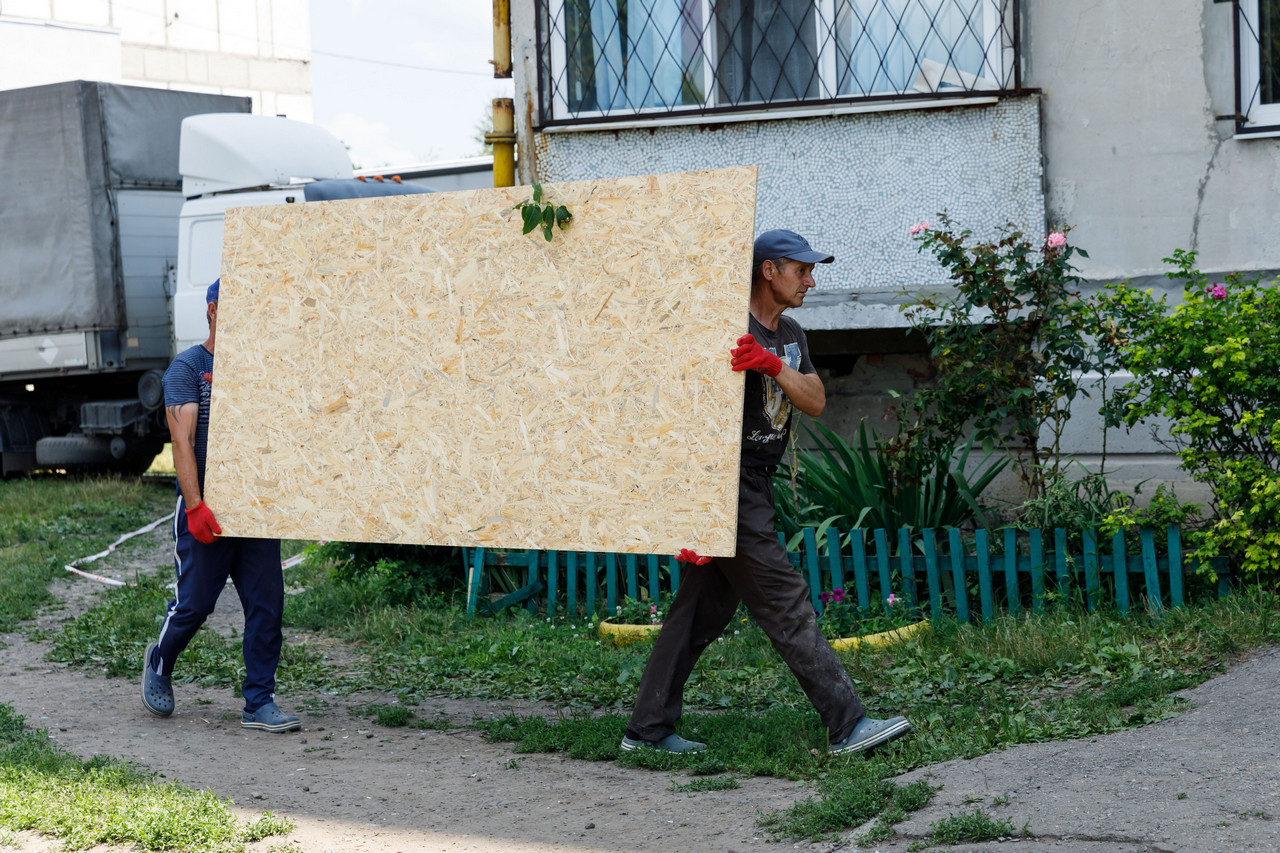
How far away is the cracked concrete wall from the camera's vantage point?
675 cm

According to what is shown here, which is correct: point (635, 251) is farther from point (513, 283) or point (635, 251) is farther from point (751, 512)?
point (751, 512)

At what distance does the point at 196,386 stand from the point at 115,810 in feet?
6.26

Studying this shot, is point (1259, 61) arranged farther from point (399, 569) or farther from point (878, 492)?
point (399, 569)

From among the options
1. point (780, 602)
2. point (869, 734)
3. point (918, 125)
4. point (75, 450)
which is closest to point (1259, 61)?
point (918, 125)

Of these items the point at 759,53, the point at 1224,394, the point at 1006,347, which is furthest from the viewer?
the point at 759,53

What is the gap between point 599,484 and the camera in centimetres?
453

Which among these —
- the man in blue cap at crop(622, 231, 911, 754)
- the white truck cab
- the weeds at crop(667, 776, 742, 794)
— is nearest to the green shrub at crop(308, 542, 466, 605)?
the man in blue cap at crop(622, 231, 911, 754)

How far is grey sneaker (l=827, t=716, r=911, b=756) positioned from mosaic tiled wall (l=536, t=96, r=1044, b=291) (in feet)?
11.5

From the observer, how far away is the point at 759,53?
7.66 metres

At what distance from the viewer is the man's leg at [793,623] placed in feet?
14.7

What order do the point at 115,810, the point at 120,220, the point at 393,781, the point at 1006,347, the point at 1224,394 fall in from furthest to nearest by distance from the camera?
1. the point at 120,220
2. the point at 1006,347
3. the point at 1224,394
4. the point at 393,781
5. the point at 115,810

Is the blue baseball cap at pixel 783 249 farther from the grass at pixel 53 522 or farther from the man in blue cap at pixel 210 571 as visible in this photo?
the grass at pixel 53 522

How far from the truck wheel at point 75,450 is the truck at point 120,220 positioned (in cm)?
2

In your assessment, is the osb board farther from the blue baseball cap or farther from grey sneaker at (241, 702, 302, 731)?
grey sneaker at (241, 702, 302, 731)
